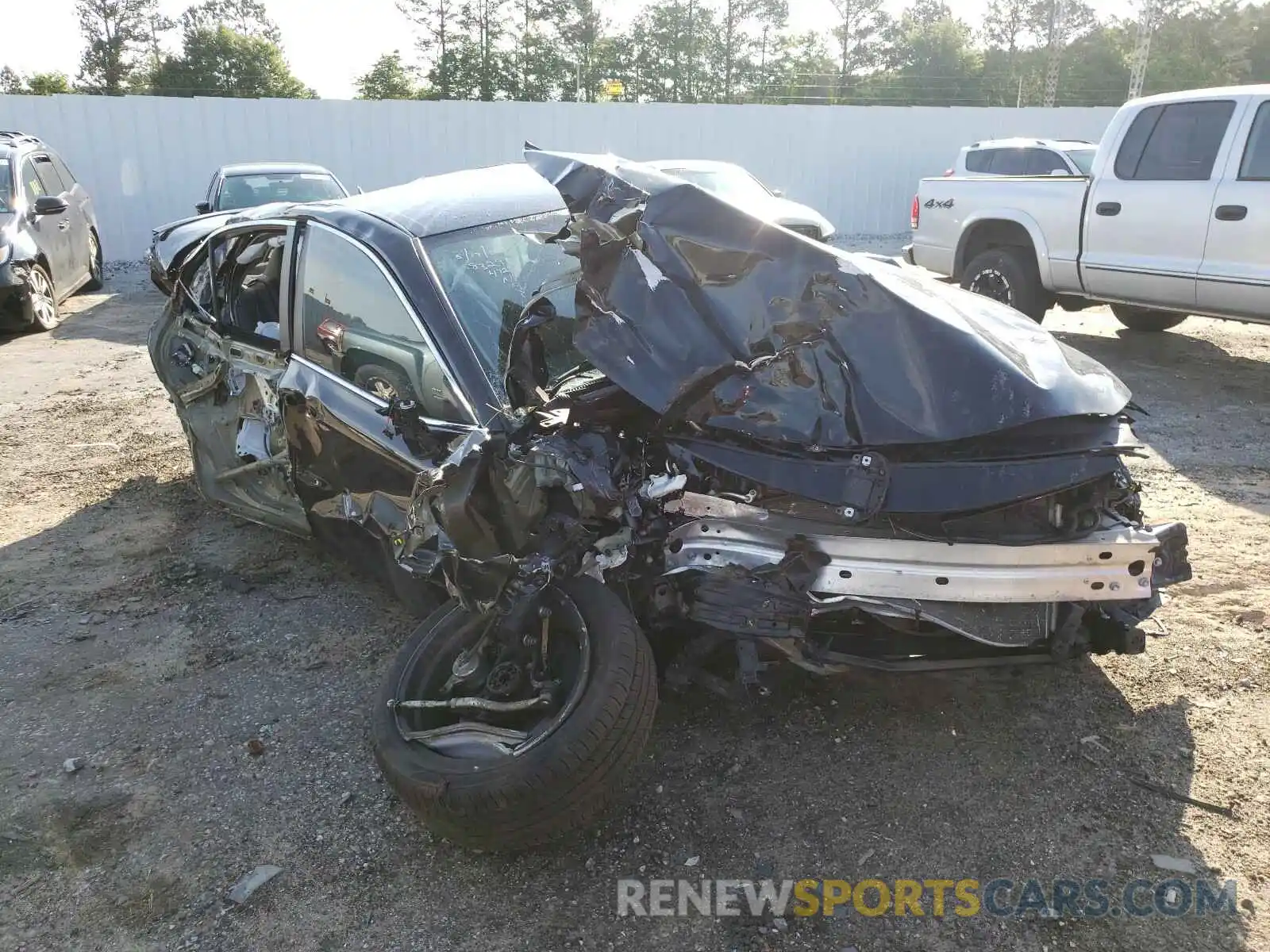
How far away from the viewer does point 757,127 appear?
1830 cm

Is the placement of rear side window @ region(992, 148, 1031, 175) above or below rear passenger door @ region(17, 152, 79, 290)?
above

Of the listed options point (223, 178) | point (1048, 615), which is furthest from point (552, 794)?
point (223, 178)

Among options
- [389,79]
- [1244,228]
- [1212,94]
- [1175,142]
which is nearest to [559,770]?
[1244,228]

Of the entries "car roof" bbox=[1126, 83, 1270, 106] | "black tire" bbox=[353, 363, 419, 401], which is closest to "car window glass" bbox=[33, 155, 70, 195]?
"black tire" bbox=[353, 363, 419, 401]

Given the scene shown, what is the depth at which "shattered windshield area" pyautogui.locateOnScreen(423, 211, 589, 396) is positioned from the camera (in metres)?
3.24

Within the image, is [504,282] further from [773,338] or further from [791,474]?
[791,474]

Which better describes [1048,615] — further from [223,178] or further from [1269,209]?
[223,178]

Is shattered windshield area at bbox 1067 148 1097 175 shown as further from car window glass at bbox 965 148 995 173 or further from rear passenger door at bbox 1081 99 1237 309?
rear passenger door at bbox 1081 99 1237 309

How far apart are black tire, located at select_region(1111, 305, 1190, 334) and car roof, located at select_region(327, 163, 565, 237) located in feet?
22.1

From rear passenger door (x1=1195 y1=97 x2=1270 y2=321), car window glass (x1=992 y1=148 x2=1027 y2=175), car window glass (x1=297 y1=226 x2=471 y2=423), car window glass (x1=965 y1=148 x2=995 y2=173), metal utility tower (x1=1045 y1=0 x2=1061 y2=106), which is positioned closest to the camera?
car window glass (x1=297 y1=226 x2=471 y2=423)

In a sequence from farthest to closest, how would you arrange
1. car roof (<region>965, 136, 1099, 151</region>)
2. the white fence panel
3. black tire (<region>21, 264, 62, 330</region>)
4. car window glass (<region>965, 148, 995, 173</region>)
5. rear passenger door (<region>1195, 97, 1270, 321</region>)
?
the white fence panel → car window glass (<region>965, 148, 995, 173</region>) → car roof (<region>965, 136, 1099, 151</region>) → black tire (<region>21, 264, 62, 330</region>) → rear passenger door (<region>1195, 97, 1270, 321</region>)

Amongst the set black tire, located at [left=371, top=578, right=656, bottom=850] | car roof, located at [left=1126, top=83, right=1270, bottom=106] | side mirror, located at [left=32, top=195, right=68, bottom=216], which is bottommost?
black tire, located at [left=371, top=578, right=656, bottom=850]

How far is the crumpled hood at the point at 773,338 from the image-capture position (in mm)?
2547

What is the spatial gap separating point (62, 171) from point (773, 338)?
12.1 metres
